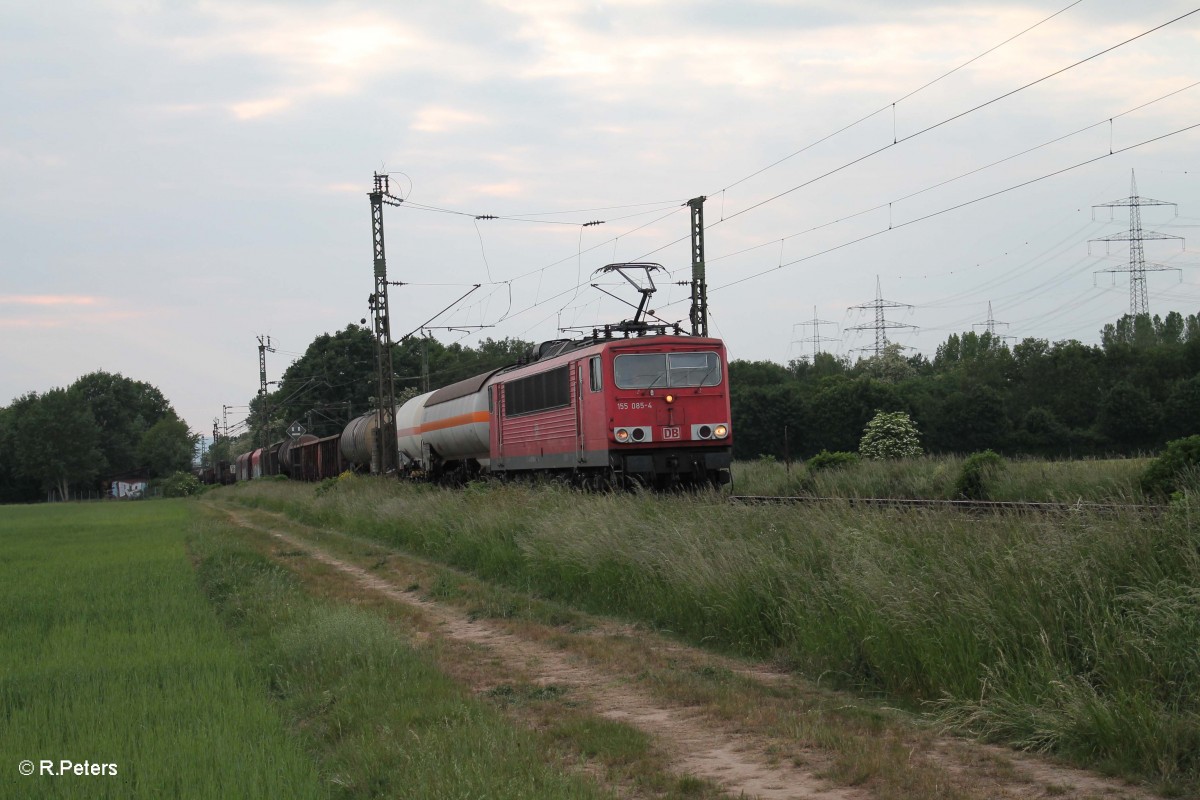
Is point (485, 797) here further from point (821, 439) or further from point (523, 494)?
point (821, 439)

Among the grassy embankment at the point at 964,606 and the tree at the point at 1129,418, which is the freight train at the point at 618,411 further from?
the tree at the point at 1129,418

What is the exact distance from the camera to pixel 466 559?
1836 centimetres

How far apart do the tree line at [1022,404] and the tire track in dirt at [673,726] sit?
27.5 m

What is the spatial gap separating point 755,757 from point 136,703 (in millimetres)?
4440

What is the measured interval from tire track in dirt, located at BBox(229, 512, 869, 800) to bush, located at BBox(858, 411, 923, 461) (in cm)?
3358

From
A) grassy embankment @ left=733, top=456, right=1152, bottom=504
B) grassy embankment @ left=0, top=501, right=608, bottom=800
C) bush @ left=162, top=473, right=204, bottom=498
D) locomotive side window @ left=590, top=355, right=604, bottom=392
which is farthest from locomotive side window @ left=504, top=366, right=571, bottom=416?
bush @ left=162, top=473, right=204, bottom=498

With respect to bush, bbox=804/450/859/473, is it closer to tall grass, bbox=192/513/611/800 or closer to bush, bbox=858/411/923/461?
bush, bbox=858/411/923/461

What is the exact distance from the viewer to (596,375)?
75.8 feet

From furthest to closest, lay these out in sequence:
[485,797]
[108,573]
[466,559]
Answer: [108,573], [466,559], [485,797]

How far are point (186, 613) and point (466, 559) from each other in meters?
5.79

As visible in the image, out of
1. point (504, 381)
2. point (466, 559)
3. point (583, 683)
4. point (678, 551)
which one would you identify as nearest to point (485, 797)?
point (583, 683)

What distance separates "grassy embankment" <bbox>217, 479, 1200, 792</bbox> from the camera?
644 centimetres

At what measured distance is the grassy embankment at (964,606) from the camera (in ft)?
21.1

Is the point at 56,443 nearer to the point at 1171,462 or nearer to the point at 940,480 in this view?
the point at 940,480
